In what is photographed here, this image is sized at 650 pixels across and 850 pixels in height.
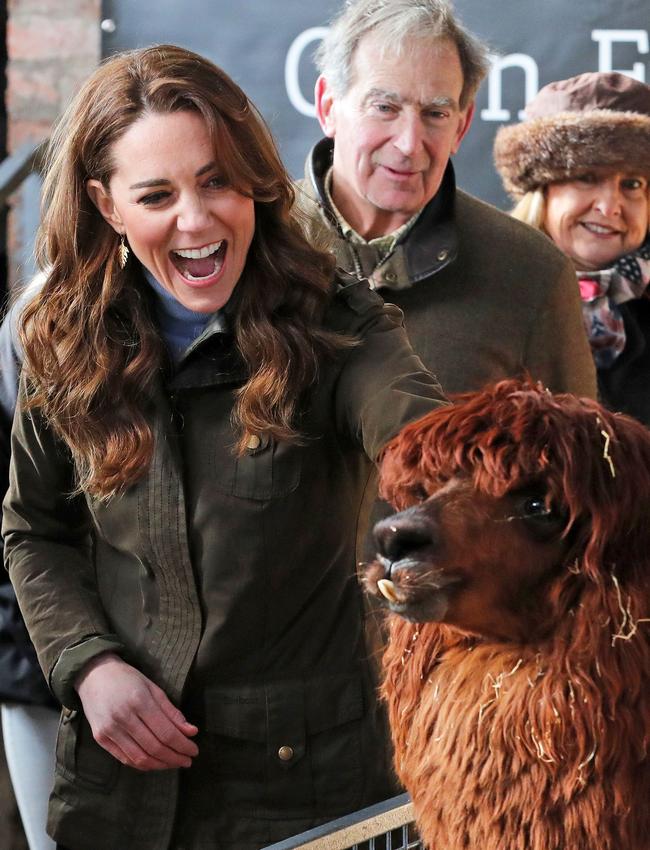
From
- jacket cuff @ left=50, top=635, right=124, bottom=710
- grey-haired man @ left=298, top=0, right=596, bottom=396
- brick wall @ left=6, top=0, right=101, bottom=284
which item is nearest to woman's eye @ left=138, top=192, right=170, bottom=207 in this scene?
jacket cuff @ left=50, top=635, right=124, bottom=710

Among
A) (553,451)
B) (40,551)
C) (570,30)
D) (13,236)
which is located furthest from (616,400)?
(13,236)

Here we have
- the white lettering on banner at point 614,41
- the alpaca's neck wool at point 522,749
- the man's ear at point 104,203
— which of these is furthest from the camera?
the white lettering on banner at point 614,41

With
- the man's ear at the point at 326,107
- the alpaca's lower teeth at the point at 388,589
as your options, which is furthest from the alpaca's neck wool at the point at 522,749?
the man's ear at the point at 326,107

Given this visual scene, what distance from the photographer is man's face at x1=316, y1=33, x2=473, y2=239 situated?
2381 millimetres

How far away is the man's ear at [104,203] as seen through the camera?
1659mm

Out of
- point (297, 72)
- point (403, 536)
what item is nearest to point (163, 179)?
point (403, 536)

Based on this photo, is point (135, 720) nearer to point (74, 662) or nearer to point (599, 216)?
point (74, 662)

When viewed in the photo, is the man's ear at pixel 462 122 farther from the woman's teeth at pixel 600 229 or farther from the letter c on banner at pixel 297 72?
the letter c on banner at pixel 297 72

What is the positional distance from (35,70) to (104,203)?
8.15 ft

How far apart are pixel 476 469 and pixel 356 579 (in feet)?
1.88

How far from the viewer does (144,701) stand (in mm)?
1586

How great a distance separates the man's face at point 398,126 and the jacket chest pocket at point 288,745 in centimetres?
106

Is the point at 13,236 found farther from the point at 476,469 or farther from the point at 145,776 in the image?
the point at 476,469

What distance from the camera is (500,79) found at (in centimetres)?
349
